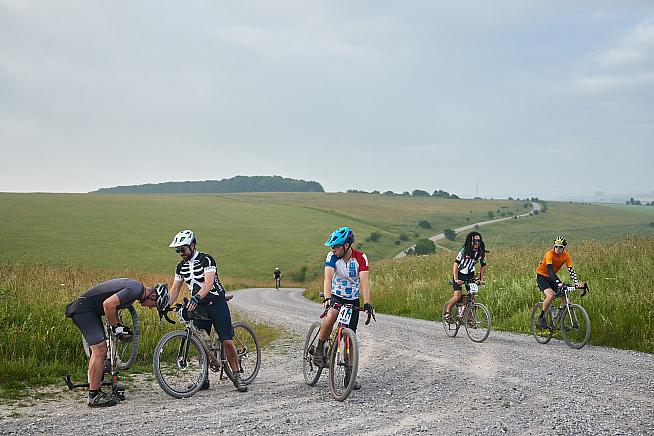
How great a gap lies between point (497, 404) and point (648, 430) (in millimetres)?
1794

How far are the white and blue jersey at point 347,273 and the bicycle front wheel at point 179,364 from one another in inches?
86.1

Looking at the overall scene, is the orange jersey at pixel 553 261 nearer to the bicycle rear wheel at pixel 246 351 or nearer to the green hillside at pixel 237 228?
the bicycle rear wheel at pixel 246 351

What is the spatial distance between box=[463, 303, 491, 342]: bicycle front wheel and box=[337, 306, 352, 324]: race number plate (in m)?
6.32

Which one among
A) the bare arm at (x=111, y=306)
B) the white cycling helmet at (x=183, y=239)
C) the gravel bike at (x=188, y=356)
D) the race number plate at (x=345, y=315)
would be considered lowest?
the gravel bike at (x=188, y=356)

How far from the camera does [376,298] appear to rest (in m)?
24.3

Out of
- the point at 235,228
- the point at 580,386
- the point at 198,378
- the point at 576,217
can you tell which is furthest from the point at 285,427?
the point at 576,217

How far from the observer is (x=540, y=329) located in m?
13.6

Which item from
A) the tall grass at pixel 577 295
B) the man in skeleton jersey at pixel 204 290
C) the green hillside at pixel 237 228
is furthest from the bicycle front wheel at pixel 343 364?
the green hillside at pixel 237 228

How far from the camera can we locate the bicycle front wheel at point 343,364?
8031mm

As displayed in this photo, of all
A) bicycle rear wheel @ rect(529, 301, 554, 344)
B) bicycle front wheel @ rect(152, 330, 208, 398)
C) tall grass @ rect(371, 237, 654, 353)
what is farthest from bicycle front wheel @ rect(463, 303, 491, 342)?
bicycle front wheel @ rect(152, 330, 208, 398)

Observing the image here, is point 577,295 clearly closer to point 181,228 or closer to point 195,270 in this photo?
point 195,270

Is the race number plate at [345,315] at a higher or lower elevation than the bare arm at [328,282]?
lower

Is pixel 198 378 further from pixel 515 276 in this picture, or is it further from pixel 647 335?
pixel 515 276

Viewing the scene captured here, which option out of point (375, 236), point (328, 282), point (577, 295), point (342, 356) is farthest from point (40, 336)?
point (375, 236)
